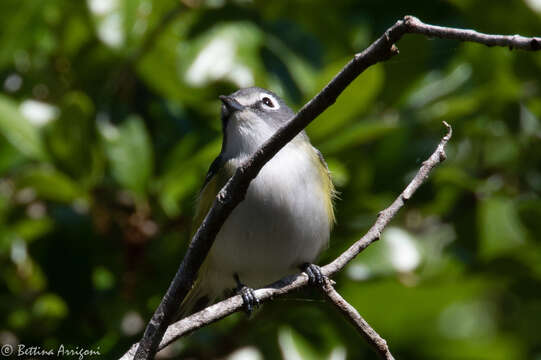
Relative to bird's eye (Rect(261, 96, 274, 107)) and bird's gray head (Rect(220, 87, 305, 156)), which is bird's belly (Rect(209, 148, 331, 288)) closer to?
bird's gray head (Rect(220, 87, 305, 156))

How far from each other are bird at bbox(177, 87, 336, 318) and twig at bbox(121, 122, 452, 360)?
17.3 inches

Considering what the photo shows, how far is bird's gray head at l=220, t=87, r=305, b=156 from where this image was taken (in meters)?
3.49

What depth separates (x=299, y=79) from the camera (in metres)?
3.68

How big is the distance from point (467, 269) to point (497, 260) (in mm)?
175

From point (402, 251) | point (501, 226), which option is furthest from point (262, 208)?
point (501, 226)

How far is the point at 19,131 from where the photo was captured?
Answer: 3.53 m

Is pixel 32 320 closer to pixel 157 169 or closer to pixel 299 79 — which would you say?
pixel 157 169

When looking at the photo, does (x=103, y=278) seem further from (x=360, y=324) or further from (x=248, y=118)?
(x=360, y=324)

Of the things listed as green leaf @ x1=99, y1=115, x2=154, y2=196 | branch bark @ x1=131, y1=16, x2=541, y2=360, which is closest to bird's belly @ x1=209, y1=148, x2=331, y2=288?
green leaf @ x1=99, y1=115, x2=154, y2=196

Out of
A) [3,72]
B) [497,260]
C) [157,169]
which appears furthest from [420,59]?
[3,72]

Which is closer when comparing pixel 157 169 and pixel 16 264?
pixel 157 169

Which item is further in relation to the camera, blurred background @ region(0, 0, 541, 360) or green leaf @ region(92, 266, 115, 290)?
green leaf @ region(92, 266, 115, 290)

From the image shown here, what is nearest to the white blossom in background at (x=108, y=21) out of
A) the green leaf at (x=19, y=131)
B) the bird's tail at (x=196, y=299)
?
the green leaf at (x=19, y=131)

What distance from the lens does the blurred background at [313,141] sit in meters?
3.41
